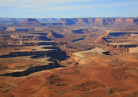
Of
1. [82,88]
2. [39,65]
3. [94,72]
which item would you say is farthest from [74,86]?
[39,65]

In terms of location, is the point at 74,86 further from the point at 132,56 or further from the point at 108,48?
the point at 108,48

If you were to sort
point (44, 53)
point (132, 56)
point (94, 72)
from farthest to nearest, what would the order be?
point (44, 53), point (132, 56), point (94, 72)

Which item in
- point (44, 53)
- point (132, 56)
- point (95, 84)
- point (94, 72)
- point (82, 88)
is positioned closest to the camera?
point (82, 88)

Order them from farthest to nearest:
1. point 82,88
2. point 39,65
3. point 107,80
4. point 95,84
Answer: point 39,65 < point 107,80 < point 95,84 < point 82,88

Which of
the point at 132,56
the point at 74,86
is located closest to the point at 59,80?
the point at 74,86

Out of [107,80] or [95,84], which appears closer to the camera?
[95,84]

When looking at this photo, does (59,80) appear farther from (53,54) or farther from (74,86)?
(53,54)

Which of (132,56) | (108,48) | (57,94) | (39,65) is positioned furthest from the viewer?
(108,48)

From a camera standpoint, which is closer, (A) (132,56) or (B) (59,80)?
(B) (59,80)
